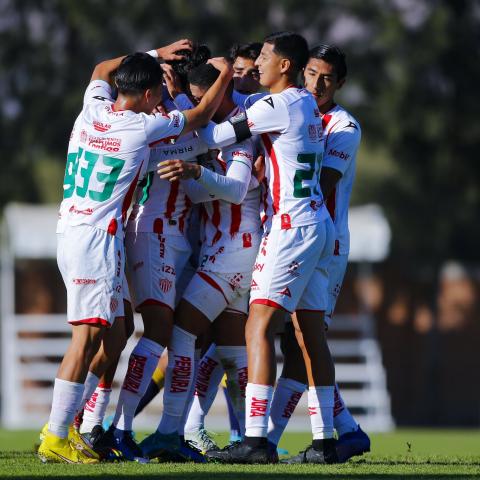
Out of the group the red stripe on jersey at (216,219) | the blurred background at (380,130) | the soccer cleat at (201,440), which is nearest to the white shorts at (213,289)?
the red stripe on jersey at (216,219)

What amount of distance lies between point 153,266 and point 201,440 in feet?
5.69

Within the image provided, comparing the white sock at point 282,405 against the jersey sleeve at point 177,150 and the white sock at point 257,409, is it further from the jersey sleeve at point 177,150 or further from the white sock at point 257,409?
the jersey sleeve at point 177,150

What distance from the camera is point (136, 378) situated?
8.70 m

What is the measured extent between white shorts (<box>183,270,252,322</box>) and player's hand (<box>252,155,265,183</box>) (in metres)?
0.72

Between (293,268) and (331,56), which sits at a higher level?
(331,56)

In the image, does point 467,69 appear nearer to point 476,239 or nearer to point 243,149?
point 476,239

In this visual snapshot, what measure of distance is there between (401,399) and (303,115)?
25.8 meters

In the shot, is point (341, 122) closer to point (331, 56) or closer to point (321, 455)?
point (331, 56)

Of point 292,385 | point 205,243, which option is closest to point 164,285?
point 205,243

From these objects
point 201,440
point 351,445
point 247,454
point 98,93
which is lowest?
point 201,440

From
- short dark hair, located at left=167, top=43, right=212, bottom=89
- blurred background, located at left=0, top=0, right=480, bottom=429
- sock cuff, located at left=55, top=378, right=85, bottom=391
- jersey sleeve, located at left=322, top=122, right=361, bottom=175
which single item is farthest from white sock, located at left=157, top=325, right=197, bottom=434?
blurred background, located at left=0, top=0, right=480, bottom=429

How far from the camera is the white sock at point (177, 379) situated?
855 centimetres

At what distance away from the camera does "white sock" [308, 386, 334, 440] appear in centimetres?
860

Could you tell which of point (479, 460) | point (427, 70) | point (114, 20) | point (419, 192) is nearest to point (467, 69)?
point (427, 70)
